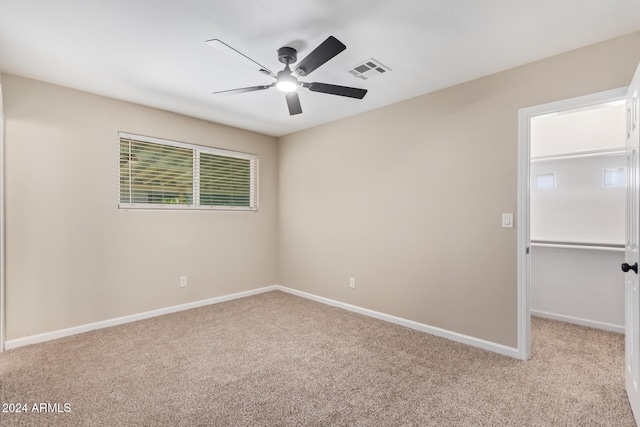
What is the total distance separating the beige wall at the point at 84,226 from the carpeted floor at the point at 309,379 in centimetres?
41

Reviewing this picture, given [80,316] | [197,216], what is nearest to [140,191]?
[197,216]

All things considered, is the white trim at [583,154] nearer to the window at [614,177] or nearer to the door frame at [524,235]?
the window at [614,177]

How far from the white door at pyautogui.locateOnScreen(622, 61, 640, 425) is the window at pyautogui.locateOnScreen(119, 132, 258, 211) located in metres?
4.11

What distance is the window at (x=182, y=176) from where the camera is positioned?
3512 mm

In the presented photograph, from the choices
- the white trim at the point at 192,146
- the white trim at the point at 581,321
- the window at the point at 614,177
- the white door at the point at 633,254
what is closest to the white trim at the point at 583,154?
the window at the point at 614,177

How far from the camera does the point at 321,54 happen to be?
76.3 inches

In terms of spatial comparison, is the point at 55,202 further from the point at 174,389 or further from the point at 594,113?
the point at 594,113

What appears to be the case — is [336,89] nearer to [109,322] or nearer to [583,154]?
[583,154]

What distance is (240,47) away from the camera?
233 cm

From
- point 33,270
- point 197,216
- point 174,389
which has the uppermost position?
point 197,216

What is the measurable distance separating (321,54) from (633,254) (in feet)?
→ 7.61

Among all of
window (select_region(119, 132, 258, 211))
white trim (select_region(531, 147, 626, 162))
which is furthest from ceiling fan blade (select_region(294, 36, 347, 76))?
white trim (select_region(531, 147, 626, 162))

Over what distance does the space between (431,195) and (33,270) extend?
4003mm

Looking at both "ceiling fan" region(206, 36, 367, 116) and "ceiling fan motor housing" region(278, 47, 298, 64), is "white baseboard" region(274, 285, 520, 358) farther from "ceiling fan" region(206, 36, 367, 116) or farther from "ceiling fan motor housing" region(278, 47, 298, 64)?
"ceiling fan motor housing" region(278, 47, 298, 64)
